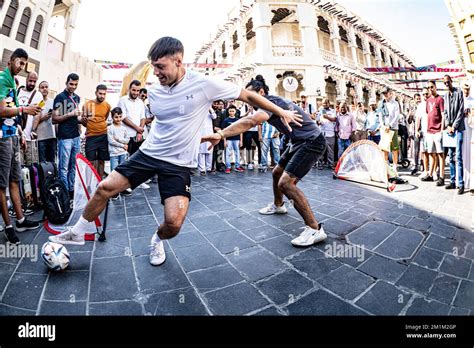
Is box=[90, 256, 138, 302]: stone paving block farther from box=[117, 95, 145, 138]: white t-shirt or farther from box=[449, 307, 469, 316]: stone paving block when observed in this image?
box=[117, 95, 145, 138]: white t-shirt

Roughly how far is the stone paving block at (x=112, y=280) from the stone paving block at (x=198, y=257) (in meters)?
0.47

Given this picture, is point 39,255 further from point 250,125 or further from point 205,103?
point 250,125

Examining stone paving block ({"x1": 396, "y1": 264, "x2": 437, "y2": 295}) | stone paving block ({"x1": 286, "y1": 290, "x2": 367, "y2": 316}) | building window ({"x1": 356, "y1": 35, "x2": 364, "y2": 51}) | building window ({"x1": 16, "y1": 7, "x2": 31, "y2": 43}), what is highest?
building window ({"x1": 356, "y1": 35, "x2": 364, "y2": 51})

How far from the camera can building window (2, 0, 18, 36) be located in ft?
42.4

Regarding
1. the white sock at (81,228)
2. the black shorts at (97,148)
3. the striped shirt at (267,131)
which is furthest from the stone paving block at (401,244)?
the striped shirt at (267,131)

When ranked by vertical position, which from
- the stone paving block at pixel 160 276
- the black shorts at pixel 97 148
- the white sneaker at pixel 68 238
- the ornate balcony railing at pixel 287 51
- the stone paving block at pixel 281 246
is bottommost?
the stone paving block at pixel 281 246

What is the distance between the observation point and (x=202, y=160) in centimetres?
759

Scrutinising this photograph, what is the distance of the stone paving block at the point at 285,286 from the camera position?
67.6 inches

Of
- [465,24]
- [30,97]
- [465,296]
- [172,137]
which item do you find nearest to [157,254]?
[172,137]

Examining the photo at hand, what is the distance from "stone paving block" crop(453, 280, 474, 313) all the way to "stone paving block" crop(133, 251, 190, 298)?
199 centimetres

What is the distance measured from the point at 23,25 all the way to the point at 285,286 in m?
20.4

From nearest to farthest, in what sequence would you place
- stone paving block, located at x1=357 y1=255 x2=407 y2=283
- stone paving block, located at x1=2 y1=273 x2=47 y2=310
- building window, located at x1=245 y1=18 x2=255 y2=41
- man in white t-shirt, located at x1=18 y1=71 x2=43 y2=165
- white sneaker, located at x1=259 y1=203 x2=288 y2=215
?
stone paving block, located at x1=2 y1=273 x2=47 y2=310 < stone paving block, located at x1=357 y1=255 x2=407 y2=283 < white sneaker, located at x1=259 y1=203 x2=288 y2=215 < man in white t-shirt, located at x1=18 y1=71 x2=43 y2=165 < building window, located at x1=245 y1=18 x2=255 y2=41

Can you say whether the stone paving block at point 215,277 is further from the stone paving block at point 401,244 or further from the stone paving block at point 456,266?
the stone paving block at point 456,266

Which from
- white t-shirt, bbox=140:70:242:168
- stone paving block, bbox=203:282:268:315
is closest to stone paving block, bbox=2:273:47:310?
stone paving block, bbox=203:282:268:315
